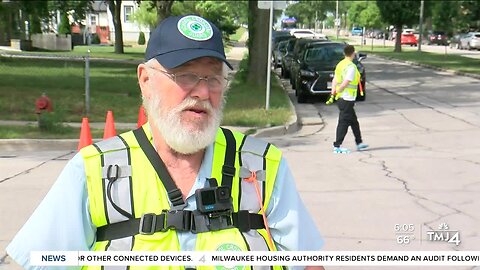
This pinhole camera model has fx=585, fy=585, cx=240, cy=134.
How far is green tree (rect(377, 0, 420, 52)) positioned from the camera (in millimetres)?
49094

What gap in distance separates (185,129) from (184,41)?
32 centimetres

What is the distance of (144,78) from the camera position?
2.24m

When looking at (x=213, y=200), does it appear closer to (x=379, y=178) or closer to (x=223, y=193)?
(x=223, y=193)

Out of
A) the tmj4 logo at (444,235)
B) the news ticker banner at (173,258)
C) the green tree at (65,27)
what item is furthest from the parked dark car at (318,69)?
the green tree at (65,27)

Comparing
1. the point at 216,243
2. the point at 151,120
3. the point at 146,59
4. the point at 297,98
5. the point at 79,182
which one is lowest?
the point at 297,98

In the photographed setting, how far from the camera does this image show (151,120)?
2.23 metres

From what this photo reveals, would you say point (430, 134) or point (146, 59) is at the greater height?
point (146, 59)

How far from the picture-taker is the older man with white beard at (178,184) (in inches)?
77.5

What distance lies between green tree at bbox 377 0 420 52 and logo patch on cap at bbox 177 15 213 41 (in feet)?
161

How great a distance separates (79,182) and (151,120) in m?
0.39

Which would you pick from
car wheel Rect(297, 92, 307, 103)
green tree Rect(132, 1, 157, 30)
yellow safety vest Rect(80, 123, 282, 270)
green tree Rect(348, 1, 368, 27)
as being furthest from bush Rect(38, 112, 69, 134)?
green tree Rect(348, 1, 368, 27)

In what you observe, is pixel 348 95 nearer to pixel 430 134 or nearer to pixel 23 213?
pixel 430 134

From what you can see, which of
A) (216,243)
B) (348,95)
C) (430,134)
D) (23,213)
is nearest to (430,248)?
(216,243)

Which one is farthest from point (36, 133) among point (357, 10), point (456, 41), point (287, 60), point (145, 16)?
point (357, 10)
